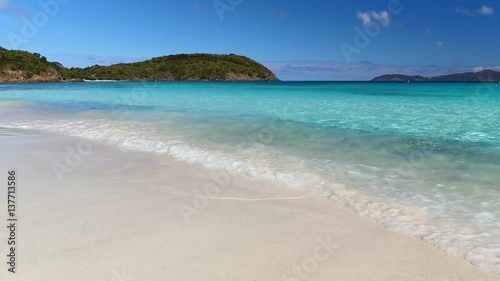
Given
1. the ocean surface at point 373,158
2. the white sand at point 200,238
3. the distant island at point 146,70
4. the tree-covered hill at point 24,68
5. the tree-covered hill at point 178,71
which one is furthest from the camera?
Answer: the tree-covered hill at point 178,71

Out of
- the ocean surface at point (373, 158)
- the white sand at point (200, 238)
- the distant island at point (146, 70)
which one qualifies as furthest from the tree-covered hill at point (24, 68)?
the white sand at point (200, 238)

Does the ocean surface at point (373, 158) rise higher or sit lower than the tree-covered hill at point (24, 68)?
lower

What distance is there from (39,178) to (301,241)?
4260 mm

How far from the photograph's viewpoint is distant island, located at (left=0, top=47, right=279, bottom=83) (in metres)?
99.0

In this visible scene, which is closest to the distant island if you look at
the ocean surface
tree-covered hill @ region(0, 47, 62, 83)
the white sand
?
tree-covered hill @ region(0, 47, 62, 83)

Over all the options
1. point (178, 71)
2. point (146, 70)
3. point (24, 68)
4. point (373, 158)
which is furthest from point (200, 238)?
point (146, 70)

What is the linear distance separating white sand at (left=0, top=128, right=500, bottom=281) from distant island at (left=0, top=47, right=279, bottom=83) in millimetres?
108612

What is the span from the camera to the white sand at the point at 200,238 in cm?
292

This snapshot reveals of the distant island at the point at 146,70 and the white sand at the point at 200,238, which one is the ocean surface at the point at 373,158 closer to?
the white sand at the point at 200,238

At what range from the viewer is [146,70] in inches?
5999

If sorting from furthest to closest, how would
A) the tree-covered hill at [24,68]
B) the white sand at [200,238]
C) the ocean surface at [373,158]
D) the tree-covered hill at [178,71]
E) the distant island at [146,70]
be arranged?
the tree-covered hill at [178,71] < the distant island at [146,70] < the tree-covered hill at [24,68] < the ocean surface at [373,158] < the white sand at [200,238]

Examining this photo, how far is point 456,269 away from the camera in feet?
9.96

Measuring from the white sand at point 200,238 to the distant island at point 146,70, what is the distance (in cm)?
10861

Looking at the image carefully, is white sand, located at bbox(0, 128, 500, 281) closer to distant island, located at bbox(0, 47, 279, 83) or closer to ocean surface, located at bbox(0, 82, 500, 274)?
ocean surface, located at bbox(0, 82, 500, 274)
